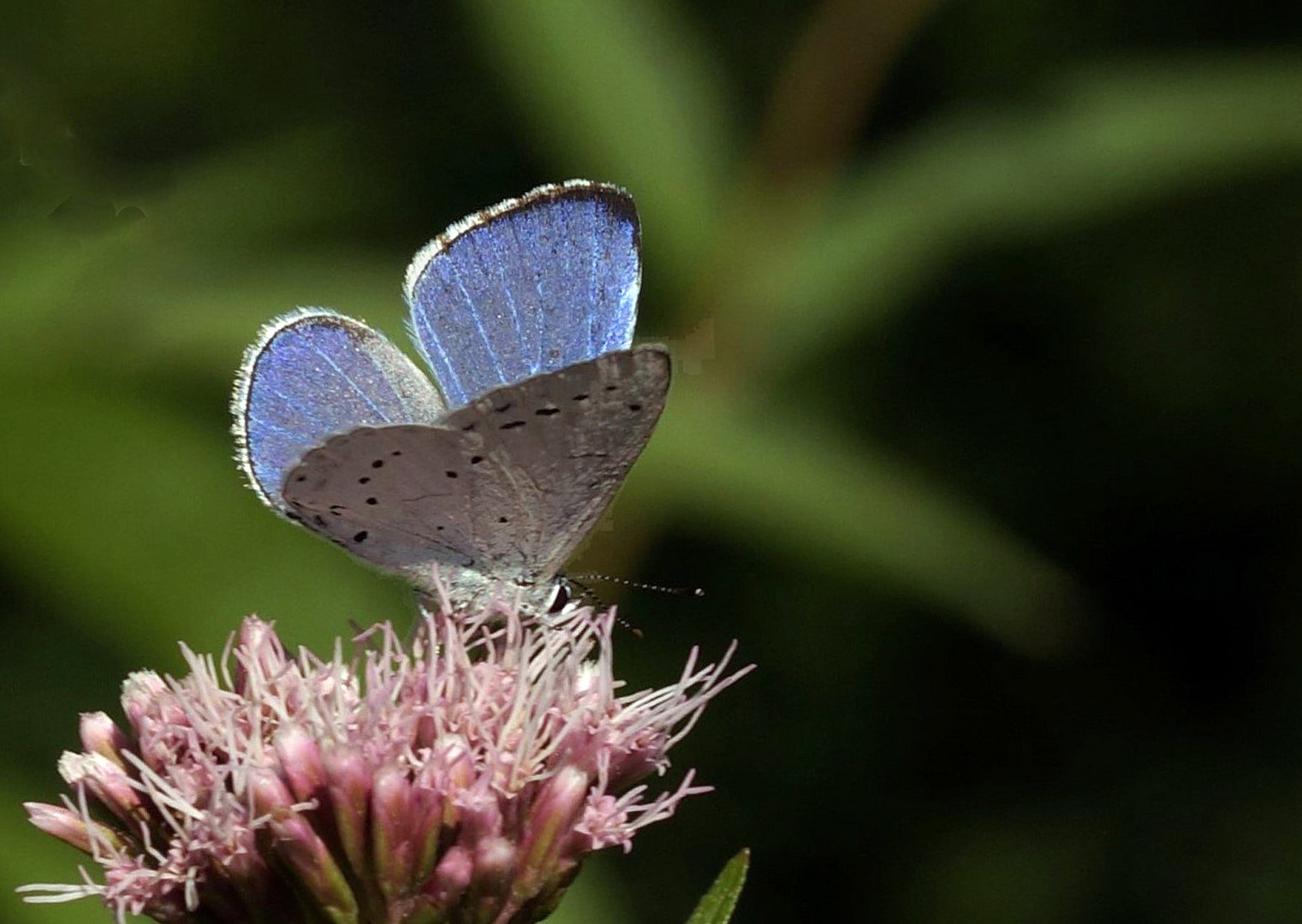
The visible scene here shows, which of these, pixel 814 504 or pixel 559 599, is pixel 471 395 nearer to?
pixel 559 599

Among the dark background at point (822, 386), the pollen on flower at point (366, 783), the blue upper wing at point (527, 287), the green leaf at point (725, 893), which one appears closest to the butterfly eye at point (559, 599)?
the pollen on flower at point (366, 783)

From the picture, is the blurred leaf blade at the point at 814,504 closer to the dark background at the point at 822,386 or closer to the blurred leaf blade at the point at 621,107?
the dark background at the point at 822,386

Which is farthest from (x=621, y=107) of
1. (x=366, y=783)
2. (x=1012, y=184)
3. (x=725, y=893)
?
(x=725, y=893)

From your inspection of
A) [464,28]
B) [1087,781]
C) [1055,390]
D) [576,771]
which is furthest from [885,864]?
[464,28]

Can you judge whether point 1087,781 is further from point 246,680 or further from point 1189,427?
point 246,680

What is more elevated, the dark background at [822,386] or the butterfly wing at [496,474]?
the dark background at [822,386]

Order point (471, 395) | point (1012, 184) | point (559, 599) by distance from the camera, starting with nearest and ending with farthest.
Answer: point (471, 395), point (559, 599), point (1012, 184)
